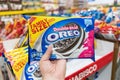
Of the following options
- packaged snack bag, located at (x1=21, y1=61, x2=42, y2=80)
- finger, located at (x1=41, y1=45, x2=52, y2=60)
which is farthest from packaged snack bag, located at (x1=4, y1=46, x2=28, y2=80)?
finger, located at (x1=41, y1=45, x2=52, y2=60)

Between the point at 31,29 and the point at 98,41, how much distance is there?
63cm

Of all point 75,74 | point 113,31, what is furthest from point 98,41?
point 75,74

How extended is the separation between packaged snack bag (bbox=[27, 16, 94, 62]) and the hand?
0.03 m

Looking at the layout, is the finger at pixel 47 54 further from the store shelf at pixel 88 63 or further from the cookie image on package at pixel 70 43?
the store shelf at pixel 88 63

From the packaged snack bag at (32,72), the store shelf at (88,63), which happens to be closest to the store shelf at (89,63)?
the store shelf at (88,63)

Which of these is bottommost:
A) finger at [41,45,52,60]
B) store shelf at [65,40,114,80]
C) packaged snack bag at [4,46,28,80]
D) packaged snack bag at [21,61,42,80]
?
store shelf at [65,40,114,80]

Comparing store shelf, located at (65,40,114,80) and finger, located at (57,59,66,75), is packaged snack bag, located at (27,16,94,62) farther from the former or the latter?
store shelf, located at (65,40,114,80)

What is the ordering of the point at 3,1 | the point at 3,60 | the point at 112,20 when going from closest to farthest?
the point at 3,60
the point at 112,20
the point at 3,1

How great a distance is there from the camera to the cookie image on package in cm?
79

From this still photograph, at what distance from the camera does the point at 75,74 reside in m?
0.93

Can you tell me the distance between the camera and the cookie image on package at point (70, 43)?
2.59 feet

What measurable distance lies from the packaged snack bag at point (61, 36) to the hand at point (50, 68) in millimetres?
26

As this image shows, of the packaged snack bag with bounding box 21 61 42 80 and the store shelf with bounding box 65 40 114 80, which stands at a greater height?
the packaged snack bag with bounding box 21 61 42 80

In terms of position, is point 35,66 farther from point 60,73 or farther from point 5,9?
point 5,9
